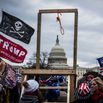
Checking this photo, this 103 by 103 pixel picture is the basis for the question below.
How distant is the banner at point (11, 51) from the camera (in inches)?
428

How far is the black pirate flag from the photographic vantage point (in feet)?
37.0

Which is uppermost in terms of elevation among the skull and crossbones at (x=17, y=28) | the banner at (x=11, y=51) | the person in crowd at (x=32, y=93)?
the skull and crossbones at (x=17, y=28)

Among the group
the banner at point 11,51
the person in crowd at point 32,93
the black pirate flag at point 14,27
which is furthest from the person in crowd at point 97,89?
the black pirate flag at point 14,27

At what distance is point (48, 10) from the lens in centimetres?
1207

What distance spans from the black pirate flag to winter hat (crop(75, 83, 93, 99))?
3.48m

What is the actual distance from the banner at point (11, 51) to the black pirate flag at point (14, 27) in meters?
0.30

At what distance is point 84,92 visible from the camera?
26.6 ft

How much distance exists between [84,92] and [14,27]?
3.79m

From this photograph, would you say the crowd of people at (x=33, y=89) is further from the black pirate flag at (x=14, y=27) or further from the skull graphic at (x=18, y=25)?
the skull graphic at (x=18, y=25)

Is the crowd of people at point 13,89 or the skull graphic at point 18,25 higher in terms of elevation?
the skull graphic at point 18,25

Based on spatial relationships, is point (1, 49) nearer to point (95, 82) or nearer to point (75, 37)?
point (75, 37)

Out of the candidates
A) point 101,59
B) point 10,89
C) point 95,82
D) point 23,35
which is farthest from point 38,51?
point 95,82

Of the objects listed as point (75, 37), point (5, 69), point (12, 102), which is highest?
point (75, 37)

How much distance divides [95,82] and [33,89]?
1126 mm
